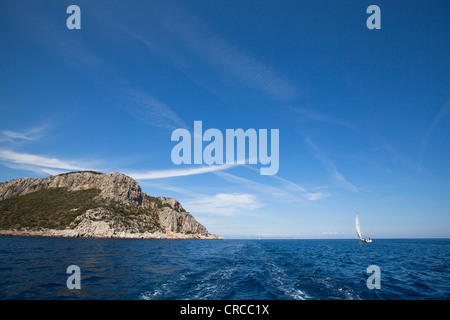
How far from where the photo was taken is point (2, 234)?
370ft

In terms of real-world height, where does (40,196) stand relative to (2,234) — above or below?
above

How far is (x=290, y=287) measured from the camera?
20.8 metres

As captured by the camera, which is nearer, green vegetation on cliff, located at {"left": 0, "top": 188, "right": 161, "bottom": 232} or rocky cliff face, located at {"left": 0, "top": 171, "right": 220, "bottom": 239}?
green vegetation on cliff, located at {"left": 0, "top": 188, "right": 161, "bottom": 232}

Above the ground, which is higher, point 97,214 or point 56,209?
point 56,209

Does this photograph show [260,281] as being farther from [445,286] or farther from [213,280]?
[445,286]

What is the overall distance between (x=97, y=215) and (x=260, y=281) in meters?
162

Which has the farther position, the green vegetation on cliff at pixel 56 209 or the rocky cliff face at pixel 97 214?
the rocky cliff face at pixel 97 214

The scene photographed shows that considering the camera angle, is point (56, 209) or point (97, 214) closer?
point (97, 214)

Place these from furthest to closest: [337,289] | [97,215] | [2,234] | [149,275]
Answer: [97,215]
[2,234]
[149,275]
[337,289]

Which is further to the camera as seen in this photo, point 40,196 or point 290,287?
point 40,196
